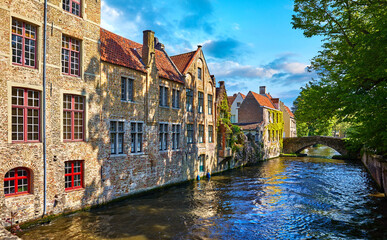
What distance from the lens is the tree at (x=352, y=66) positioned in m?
9.99

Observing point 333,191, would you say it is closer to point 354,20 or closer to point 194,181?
point 194,181

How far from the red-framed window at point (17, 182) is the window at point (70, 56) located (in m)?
5.03

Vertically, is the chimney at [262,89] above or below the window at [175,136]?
above

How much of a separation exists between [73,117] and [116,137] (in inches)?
119

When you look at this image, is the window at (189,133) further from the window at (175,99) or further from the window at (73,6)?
the window at (73,6)

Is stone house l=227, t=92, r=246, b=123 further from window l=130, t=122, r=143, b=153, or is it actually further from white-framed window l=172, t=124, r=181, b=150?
window l=130, t=122, r=143, b=153

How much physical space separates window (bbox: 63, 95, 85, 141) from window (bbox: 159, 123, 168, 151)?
259 inches

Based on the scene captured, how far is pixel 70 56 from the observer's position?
43.5 ft

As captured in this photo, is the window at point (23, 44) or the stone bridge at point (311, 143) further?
the stone bridge at point (311, 143)

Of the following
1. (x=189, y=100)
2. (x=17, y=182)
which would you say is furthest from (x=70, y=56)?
(x=189, y=100)

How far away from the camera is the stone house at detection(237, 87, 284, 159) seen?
38.8 meters

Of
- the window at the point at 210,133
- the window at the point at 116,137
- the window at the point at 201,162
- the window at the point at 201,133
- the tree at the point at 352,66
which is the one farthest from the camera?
the window at the point at 210,133

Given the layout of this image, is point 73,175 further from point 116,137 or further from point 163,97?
point 163,97

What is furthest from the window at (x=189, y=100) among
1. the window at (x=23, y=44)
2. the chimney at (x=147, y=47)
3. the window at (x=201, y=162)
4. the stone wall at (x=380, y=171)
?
the stone wall at (x=380, y=171)
